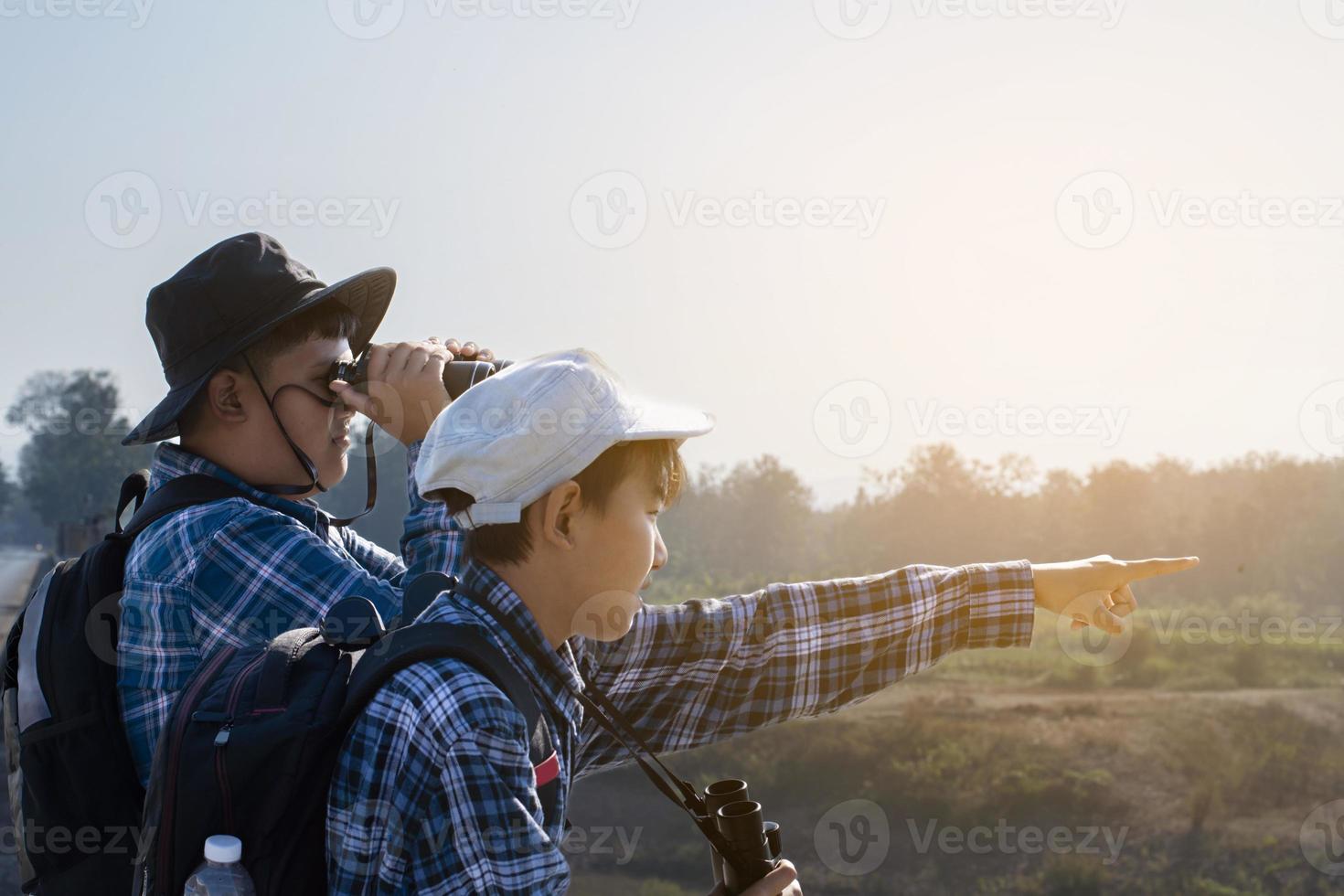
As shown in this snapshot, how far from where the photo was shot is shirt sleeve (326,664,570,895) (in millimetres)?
1522

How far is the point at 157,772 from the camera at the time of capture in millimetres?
1615

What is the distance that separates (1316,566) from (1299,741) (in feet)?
11.5

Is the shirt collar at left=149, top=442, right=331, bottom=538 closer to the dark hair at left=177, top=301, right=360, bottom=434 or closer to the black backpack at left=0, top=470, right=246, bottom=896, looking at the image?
the dark hair at left=177, top=301, right=360, bottom=434

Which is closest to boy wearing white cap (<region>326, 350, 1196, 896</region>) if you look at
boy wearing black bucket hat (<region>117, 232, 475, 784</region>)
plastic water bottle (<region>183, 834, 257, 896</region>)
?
plastic water bottle (<region>183, 834, 257, 896</region>)

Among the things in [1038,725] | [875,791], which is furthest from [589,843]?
[1038,725]

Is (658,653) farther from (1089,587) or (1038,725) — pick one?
(1038,725)

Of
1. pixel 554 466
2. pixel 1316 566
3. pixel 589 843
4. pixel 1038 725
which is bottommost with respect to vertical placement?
pixel 589 843

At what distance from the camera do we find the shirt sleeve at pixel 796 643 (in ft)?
7.78

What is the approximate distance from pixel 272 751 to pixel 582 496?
0.57 meters

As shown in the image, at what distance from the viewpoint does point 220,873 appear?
153cm

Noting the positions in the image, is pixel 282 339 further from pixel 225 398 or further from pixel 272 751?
pixel 272 751

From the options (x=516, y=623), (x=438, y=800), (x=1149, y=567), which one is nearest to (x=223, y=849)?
(x=438, y=800)

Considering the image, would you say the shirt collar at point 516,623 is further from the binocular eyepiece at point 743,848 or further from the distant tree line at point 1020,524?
the distant tree line at point 1020,524

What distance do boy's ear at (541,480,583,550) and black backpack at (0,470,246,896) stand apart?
3.04 feet
